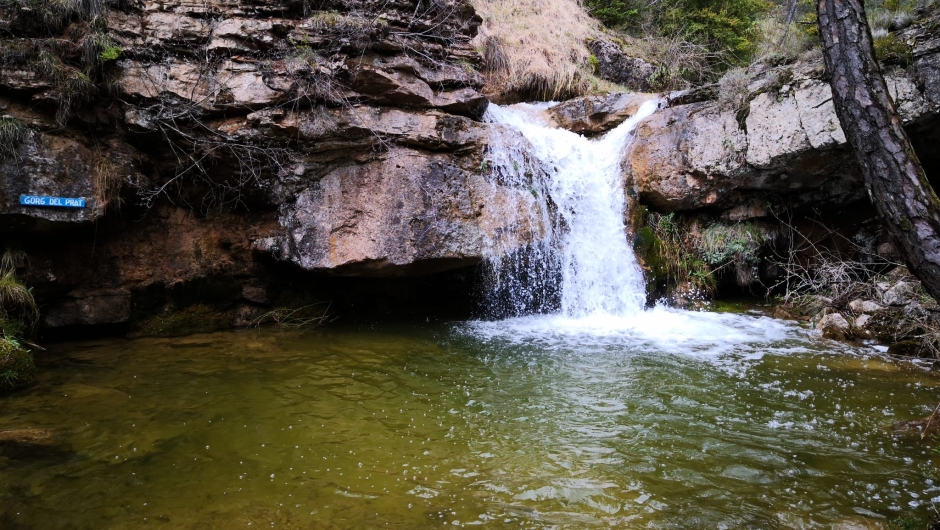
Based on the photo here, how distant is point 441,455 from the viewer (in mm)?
3775

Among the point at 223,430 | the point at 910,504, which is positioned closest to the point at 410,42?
the point at 223,430

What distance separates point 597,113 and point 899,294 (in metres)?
5.30

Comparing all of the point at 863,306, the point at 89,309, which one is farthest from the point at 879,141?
the point at 89,309

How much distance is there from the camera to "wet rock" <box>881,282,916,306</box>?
668cm

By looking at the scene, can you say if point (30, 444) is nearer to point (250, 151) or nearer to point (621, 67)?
point (250, 151)

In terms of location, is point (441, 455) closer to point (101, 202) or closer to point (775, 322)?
point (101, 202)

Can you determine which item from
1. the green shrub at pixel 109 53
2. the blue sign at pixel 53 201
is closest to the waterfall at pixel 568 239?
the green shrub at pixel 109 53

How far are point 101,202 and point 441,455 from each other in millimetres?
5410

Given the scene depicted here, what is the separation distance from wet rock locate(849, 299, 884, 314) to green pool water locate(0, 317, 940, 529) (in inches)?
51.9

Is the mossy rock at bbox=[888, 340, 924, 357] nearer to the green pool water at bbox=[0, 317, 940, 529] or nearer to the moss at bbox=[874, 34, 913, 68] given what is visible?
the green pool water at bbox=[0, 317, 940, 529]

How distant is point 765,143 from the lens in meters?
7.78

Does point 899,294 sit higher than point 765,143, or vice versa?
point 765,143

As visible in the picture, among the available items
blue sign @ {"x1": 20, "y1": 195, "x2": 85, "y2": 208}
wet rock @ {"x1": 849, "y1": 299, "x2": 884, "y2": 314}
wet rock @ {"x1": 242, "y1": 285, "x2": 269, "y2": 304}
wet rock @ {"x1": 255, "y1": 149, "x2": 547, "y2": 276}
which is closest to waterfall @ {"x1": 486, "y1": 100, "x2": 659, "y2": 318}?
wet rock @ {"x1": 255, "y1": 149, "x2": 547, "y2": 276}

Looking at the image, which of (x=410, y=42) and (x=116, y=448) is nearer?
(x=116, y=448)
